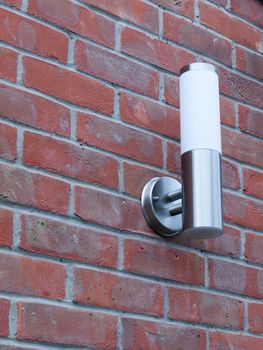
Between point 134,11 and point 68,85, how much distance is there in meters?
0.29

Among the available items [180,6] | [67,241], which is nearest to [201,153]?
[67,241]

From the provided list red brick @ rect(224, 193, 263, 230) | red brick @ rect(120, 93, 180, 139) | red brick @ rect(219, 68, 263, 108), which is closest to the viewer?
red brick @ rect(120, 93, 180, 139)

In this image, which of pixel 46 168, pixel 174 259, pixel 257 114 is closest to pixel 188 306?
pixel 174 259

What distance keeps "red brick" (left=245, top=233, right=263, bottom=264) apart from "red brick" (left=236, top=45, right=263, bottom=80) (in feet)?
1.39

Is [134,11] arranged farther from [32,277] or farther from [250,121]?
[32,277]

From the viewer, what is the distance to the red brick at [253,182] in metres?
1.92

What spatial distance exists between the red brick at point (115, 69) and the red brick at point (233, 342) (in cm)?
54

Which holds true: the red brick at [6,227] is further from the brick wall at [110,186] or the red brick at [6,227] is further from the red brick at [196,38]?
the red brick at [196,38]

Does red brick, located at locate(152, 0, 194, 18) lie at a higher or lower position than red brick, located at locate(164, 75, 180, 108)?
higher

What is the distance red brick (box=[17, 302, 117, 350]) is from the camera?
56.3 inches

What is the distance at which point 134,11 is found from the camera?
1829mm

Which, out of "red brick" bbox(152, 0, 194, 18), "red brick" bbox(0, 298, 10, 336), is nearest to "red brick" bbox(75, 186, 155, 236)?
"red brick" bbox(0, 298, 10, 336)

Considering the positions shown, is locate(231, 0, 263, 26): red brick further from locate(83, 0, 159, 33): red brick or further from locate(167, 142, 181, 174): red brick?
locate(167, 142, 181, 174): red brick

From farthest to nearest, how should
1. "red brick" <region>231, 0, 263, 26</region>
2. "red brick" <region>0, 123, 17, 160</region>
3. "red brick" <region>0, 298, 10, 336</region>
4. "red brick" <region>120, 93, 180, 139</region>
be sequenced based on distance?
1. "red brick" <region>231, 0, 263, 26</region>
2. "red brick" <region>120, 93, 180, 139</region>
3. "red brick" <region>0, 123, 17, 160</region>
4. "red brick" <region>0, 298, 10, 336</region>
